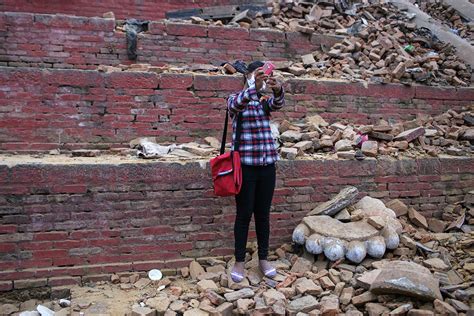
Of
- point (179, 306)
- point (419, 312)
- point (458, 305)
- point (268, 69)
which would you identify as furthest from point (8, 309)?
point (458, 305)

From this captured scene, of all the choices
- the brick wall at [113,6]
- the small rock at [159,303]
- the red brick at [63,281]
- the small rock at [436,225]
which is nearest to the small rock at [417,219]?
the small rock at [436,225]

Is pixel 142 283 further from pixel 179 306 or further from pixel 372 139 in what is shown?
pixel 372 139

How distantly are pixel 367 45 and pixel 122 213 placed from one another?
561cm

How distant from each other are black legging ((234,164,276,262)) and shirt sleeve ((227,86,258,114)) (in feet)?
1.65

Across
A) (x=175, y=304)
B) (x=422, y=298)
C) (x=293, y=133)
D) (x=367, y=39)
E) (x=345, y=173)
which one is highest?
(x=367, y=39)

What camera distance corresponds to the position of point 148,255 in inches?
168

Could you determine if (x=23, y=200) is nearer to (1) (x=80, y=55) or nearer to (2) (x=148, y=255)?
(2) (x=148, y=255)

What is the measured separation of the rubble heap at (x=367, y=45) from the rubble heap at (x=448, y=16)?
1.51 metres

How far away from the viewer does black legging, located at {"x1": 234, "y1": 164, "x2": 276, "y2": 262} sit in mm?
3766

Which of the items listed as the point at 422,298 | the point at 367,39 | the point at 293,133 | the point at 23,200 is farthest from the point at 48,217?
the point at 367,39

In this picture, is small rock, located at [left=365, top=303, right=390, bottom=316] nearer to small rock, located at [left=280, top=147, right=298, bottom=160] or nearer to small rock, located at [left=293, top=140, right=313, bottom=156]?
small rock, located at [left=280, top=147, right=298, bottom=160]

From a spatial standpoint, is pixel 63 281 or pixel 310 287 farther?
pixel 63 281

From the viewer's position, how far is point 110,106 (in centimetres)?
526

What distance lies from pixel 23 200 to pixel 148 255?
1258 millimetres
